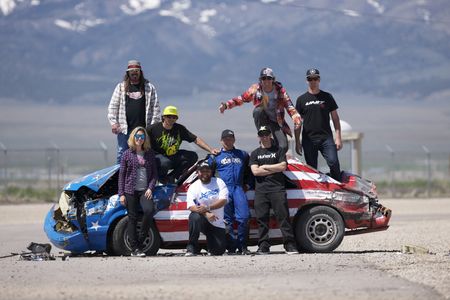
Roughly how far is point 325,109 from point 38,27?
133262 mm

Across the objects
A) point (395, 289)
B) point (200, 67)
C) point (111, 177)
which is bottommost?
point (395, 289)

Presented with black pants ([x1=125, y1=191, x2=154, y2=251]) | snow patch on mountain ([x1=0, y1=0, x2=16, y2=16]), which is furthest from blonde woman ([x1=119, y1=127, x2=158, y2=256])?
snow patch on mountain ([x1=0, y1=0, x2=16, y2=16])

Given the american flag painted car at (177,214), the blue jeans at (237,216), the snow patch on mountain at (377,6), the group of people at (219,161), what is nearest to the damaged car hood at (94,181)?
the american flag painted car at (177,214)

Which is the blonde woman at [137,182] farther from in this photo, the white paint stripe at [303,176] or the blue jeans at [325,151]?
the blue jeans at [325,151]

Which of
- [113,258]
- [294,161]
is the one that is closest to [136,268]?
[113,258]

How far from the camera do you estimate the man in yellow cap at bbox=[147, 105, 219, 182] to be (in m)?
16.5

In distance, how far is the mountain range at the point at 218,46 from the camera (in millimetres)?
129250

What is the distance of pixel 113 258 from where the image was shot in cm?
1592

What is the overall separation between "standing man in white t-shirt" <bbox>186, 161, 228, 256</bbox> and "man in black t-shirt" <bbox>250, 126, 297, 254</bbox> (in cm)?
46

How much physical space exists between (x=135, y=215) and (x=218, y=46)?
132464mm

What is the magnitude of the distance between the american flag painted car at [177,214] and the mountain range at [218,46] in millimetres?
102338

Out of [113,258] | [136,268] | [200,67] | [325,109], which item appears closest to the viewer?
[136,268]

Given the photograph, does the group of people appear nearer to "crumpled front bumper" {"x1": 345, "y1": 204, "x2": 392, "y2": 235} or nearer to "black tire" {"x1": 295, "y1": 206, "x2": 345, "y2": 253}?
"black tire" {"x1": 295, "y1": 206, "x2": 345, "y2": 253}

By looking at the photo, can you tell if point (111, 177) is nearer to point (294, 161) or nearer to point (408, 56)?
point (294, 161)
